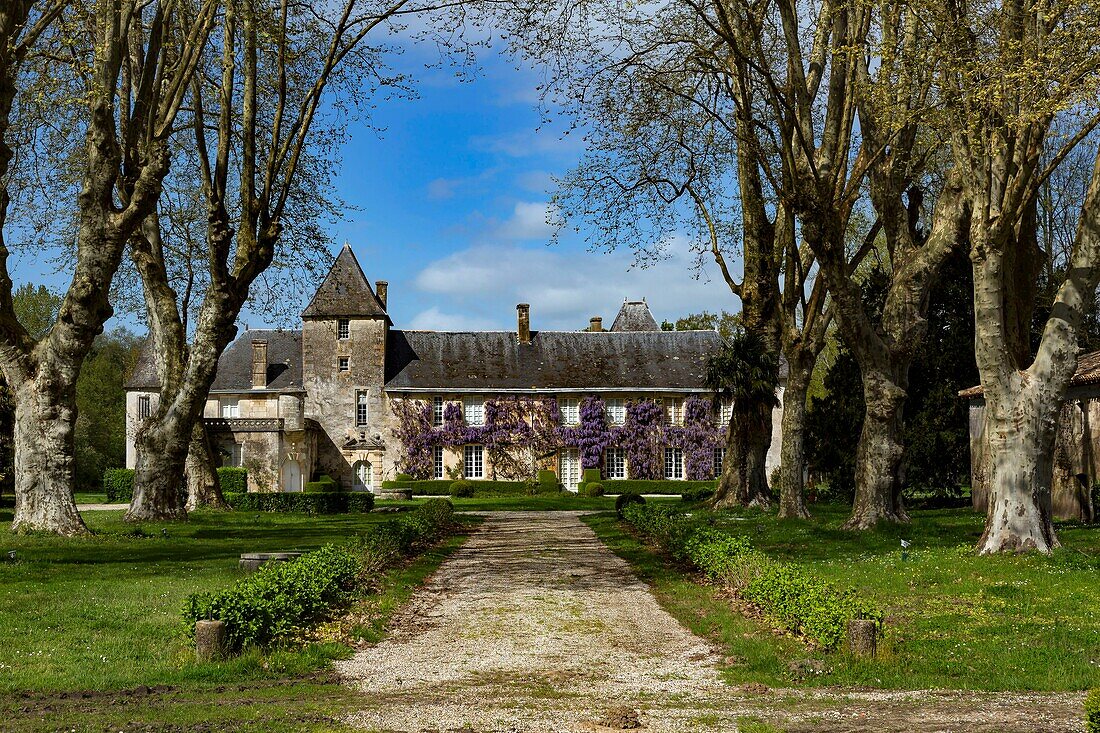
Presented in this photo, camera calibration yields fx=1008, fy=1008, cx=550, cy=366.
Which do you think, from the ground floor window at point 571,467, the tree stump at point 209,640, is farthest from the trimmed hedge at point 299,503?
the tree stump at point 209,640

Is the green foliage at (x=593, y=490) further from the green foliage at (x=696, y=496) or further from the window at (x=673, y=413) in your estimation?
the window at (x=673, y=413)

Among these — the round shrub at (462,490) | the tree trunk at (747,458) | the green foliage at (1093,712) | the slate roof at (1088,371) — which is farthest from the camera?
the round shrub at (462,490)

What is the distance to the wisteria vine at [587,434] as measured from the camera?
47.5 meters

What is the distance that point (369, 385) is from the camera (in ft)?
157

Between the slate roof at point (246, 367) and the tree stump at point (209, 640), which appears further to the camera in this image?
the slate roof at point (246, 367)

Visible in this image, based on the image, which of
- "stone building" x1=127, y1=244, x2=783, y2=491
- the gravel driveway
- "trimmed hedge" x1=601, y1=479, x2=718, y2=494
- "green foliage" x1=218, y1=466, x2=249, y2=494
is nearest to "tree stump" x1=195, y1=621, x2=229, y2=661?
the gravel driveway

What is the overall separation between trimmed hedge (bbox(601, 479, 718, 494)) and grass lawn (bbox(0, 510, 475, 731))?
94.4ft

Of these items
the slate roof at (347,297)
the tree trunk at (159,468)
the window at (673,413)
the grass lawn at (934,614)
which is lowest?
the grass lawn at (934,614)

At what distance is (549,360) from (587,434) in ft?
14.1

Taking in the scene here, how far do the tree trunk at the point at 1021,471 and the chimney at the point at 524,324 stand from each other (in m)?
36.4

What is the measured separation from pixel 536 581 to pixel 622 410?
34367 mm

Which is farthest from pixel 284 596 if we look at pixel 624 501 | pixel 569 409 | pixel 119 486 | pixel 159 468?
pixel 569 409

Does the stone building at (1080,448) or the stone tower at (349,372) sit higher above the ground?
the stone tower at (349,372)

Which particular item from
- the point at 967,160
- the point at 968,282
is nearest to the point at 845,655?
the point at 967,160
